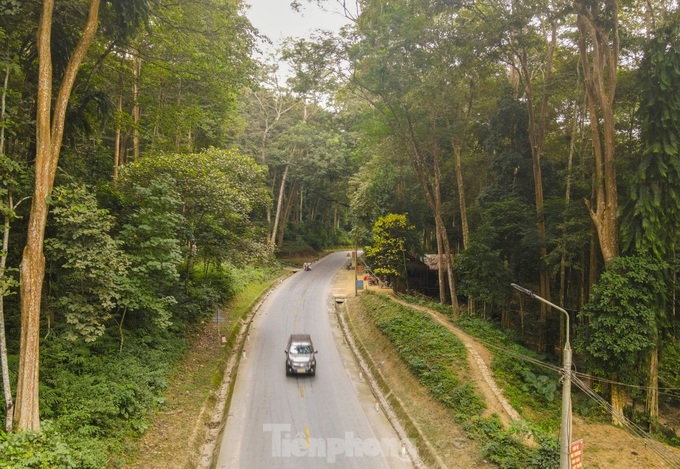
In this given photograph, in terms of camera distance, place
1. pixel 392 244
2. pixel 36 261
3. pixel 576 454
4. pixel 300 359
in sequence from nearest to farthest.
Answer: pixel 36 261, pixel 576 454, pixel 300 359, pixel 392 244

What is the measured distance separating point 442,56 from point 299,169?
26732 mm

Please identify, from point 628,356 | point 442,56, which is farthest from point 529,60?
point 628,356

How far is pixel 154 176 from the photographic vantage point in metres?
17.5

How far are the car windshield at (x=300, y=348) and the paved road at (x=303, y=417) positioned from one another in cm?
113

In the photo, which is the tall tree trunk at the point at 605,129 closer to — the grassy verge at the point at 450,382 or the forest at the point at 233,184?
the forest at the point at 233,184

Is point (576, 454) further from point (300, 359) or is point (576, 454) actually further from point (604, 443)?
point (300, 359)

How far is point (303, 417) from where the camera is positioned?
51.1 ft

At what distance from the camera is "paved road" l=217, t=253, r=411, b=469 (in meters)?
13.0

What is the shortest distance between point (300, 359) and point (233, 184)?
9.93 m

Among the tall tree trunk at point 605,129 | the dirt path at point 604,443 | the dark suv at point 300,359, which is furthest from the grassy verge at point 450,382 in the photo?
the tall tree trunk at point 605,129

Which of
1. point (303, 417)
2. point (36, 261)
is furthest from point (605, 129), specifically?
point (36, 261)

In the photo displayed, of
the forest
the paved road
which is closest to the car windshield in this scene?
the paved road

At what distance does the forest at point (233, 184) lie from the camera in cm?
1085

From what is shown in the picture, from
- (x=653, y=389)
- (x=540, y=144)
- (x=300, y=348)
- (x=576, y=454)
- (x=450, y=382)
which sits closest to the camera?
(x=576, y=454)
